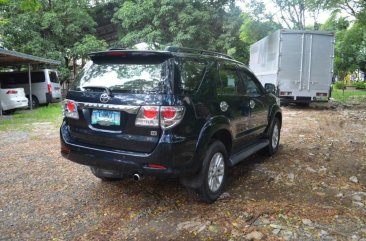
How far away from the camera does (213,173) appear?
4.04 m

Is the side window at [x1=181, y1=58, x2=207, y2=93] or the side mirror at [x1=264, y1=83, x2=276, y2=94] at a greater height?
the side window at [x1=181, y1=58, x2=207, y2=93]

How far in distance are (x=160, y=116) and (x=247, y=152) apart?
6.81 feet

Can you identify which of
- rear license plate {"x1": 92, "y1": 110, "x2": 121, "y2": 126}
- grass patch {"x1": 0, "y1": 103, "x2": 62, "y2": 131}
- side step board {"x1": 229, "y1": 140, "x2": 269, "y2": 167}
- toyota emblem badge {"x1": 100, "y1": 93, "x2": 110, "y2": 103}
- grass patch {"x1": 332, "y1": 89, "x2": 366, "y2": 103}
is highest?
toyota emblem badge {"x1": 100, "y1": 93, "x2": 110, "y2": 103}

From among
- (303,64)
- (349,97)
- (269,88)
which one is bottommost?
(349,97)

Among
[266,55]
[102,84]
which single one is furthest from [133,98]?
[266,55]

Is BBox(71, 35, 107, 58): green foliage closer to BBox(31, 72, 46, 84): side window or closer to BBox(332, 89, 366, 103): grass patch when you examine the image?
BBox(31, 72, 46, 84): side window

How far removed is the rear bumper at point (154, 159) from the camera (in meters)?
3.35

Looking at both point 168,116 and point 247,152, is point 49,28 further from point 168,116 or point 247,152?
point 168,116

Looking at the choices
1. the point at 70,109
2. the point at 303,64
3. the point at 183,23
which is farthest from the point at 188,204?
the point at 183,23

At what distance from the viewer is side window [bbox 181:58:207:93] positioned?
3.61 meters

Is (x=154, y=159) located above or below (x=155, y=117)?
below

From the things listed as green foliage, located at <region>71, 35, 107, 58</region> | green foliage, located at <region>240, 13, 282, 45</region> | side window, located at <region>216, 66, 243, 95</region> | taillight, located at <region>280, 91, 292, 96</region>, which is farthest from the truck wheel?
green foliage, located at <region>71, 35, 107, 58</region>

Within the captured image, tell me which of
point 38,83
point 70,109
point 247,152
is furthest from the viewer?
point 38,83

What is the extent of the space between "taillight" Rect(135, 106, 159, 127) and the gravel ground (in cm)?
108
